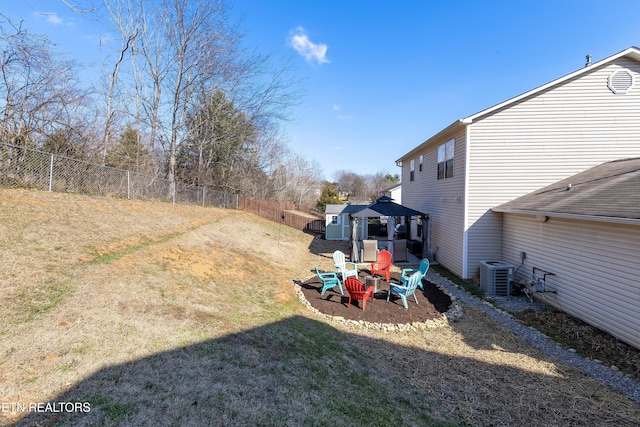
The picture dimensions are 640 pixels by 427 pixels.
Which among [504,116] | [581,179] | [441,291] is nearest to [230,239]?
[441,291]

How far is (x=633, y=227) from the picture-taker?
5.30 metres

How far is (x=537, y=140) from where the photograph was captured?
9.52 m

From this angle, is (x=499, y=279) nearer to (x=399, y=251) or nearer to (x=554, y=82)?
(x=399, y=251)

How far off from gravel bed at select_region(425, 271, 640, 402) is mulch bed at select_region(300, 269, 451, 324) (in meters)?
0.84

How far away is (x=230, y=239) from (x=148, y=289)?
6.98 m

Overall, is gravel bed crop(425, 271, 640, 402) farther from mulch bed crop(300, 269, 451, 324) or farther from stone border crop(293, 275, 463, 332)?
stone border crop(293, 275, 463, 332)

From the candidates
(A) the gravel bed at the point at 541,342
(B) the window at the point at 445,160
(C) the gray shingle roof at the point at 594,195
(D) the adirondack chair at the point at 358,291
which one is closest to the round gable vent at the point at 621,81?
(C) the gray shingle roof at the point at 594,195

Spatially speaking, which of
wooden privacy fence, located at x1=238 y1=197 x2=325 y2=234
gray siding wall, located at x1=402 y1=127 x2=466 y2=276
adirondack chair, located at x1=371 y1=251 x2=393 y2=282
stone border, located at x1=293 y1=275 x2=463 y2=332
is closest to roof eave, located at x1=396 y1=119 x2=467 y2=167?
gray siding wall, located at x1=402 y1=127 x2=466 y2=276

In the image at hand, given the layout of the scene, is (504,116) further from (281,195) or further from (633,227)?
(281,195)

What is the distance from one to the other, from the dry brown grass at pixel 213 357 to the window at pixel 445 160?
6.33 meters

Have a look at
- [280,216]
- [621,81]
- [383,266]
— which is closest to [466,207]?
[383,266]

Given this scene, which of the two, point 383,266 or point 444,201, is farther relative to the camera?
point 444,201

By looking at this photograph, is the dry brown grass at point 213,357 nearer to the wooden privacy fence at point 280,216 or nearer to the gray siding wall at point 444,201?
the gray siding wall at point 444,201

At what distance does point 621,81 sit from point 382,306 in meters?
10.7
